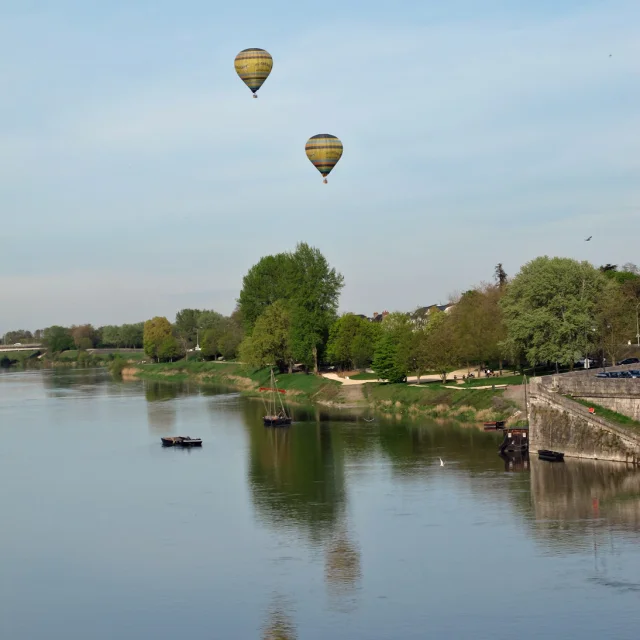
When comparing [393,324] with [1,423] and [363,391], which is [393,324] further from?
[1,423]

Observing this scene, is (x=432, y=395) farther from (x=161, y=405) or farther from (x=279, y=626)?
(x=279, y=626)

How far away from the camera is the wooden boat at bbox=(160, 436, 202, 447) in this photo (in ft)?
225

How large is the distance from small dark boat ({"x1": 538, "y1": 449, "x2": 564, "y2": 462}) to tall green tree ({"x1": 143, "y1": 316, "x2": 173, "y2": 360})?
116m

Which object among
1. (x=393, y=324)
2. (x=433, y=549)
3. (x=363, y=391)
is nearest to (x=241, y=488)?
(x=433, y=549)

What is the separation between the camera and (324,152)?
74000mm

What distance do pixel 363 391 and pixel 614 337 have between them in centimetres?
2437

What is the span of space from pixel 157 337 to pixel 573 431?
411ft

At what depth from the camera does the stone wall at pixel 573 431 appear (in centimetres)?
5100

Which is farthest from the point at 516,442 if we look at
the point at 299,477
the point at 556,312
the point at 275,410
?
the point at 275,410

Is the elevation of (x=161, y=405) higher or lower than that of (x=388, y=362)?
lower

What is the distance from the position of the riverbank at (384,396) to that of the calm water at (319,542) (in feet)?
12.2

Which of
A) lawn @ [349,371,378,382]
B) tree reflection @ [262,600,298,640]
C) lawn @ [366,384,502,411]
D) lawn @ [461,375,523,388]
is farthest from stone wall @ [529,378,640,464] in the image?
lawn @ [349,371,378,382]

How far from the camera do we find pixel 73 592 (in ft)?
121

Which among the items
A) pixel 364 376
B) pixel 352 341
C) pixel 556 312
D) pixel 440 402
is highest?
pixel 556 312
